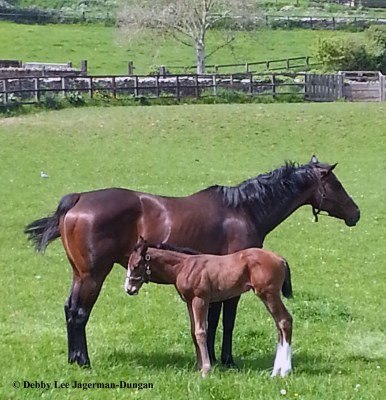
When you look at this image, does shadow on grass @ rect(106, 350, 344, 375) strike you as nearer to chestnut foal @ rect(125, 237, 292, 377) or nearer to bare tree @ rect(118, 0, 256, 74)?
chestnut foal @ rect(125, 237, 292, 377)

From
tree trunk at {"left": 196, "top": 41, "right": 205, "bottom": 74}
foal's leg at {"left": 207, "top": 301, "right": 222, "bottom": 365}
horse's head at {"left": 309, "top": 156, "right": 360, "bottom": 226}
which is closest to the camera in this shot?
foal's leg at {"left": 207, "top": 301, "right": 222, "bottom": 365}

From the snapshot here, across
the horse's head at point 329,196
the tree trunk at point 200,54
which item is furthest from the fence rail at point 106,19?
the horse's head at point 329,196

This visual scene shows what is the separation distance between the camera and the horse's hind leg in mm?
7777

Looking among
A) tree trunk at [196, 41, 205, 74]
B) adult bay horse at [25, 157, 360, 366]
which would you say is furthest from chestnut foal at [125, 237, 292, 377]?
tree trunk at [196, 41, 205, 74]

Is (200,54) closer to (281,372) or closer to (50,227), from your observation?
(50,227)

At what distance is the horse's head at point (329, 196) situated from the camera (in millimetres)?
8398

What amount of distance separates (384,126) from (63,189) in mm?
14232

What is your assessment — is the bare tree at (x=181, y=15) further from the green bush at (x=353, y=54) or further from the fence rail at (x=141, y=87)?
the fence rail at (x=141, y=87)

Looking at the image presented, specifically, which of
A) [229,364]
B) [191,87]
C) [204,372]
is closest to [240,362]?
[229,364]

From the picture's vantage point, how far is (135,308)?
33.7 feet

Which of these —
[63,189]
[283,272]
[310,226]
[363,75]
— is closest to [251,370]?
[283,272]

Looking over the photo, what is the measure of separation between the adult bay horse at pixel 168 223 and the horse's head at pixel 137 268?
0.58m

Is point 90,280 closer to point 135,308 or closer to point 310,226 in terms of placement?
point 135,308

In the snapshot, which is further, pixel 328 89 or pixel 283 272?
pixel 328 89
